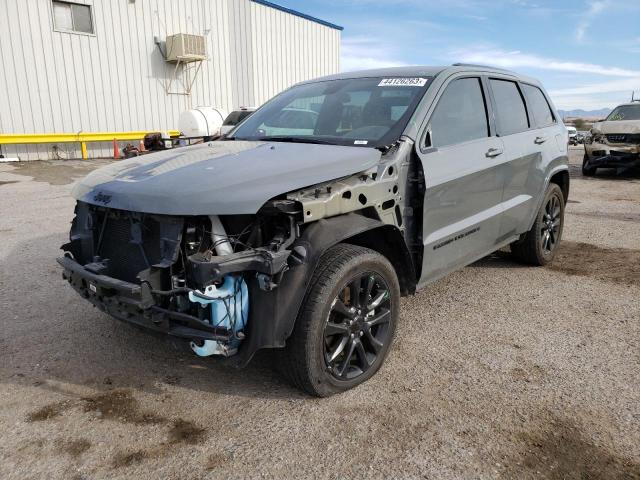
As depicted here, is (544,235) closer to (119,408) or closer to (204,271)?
(204,271)

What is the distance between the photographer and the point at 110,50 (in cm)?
1655

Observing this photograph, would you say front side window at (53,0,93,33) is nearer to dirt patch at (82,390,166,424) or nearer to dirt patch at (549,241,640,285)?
dirt patch at (549,241,640,285)

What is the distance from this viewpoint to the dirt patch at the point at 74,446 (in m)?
2.44

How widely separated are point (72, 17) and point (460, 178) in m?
16.0

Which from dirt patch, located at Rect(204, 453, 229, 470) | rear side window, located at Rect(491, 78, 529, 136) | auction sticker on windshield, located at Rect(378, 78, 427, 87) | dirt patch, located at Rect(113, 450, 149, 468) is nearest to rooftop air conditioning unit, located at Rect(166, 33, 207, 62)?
rear side window, located at Rect(491, 78, 529, 136)

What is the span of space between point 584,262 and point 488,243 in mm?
2041

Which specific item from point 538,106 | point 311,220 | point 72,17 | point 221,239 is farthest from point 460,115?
point 72,17

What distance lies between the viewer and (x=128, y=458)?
7.88 ft

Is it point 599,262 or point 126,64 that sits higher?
point 126,64

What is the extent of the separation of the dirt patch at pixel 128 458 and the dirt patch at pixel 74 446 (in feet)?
0.60

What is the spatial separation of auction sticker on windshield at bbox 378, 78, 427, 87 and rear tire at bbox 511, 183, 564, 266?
2.06 meters

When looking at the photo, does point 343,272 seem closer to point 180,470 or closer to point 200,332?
point 200,332

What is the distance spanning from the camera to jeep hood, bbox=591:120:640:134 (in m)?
12.3

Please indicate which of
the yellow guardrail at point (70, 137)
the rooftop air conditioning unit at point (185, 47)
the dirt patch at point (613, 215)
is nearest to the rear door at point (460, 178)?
the dirt patch at point (613, 215)
